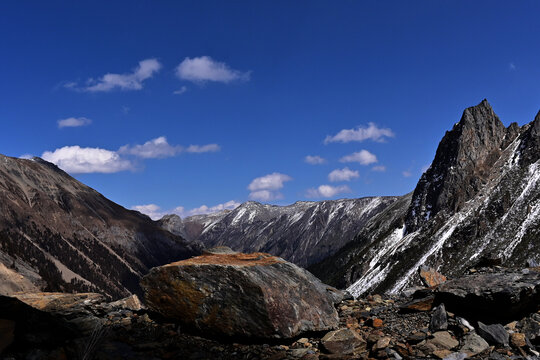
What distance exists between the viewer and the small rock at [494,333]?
469 inches

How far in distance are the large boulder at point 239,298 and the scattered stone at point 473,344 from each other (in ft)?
14.4

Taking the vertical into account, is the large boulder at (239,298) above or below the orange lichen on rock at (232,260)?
below

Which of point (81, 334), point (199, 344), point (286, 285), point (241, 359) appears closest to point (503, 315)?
point (286, 285)

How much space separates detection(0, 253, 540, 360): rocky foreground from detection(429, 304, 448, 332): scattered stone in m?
0.03

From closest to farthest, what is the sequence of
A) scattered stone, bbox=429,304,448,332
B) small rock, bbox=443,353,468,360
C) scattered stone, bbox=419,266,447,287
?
small rock, bbox=443,353,468,360
scattered stone, bbox=429,304,448,332
scattered stone, bbox=419,266,447,287

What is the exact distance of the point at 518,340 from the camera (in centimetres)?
1188

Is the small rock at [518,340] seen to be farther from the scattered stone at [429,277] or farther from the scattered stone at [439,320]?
the scattered stone at [429,277]

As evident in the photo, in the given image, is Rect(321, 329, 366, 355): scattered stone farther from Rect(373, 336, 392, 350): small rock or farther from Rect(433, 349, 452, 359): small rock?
Rect(433, 349, 452, 359): small rock

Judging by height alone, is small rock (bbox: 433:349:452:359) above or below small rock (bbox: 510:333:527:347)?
below

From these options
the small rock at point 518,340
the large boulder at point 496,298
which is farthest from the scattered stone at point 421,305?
the small rock at point 518,340

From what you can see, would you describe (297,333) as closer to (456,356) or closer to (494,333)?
(456,356)

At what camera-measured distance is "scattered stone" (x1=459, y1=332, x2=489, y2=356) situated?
37.6 feet

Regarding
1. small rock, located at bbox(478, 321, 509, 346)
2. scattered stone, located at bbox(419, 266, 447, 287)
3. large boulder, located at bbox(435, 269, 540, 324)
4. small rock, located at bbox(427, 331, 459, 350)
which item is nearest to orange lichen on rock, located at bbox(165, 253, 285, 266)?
small rock, located at bbox(427, 331, 459, 350)

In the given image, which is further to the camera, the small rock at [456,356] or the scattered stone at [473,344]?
the scattered stone at [473,344]
